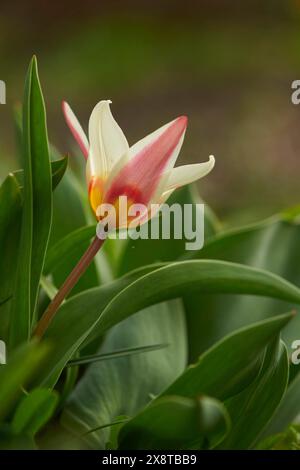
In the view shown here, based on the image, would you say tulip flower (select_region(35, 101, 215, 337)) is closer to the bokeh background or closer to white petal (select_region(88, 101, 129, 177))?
white petal (select_region(88, 101, 129, 177))

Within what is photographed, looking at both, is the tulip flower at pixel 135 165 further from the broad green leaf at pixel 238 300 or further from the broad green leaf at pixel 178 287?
the broad green leaf at pixel 238 300

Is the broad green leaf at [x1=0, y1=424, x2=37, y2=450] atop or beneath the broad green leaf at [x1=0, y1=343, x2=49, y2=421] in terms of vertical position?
beneath

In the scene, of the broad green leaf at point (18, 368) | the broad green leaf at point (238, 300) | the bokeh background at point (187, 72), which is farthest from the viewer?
the bokeh background at point (187, 72)

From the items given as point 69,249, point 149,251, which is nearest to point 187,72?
point 149,251

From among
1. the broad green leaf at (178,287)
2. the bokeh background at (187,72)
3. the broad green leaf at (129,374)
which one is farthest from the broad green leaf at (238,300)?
the bokeh background at (187,72)

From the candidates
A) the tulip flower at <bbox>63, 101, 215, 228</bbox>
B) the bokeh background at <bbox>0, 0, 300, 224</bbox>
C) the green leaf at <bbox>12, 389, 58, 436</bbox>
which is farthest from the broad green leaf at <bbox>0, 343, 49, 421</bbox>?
the bokeh background at <bbox>0, 0, 300, 224</bbox>

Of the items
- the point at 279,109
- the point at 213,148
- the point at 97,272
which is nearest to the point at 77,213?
the point at 97,272
